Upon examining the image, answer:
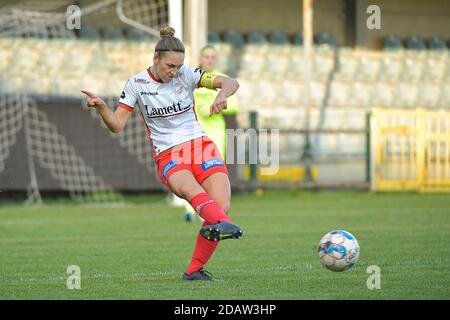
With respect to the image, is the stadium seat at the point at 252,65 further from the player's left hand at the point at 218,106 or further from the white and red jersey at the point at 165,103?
the player's left hand at the point at 218,106

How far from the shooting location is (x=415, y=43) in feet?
94.1

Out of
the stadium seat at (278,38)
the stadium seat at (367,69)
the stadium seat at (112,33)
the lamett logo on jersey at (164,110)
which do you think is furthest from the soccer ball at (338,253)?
the stadium seat at (367,69)

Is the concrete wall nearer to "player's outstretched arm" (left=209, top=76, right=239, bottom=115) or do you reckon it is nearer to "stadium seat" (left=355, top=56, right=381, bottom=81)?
"stadium seat" (left=355, top=56, right=381, bottom=81)

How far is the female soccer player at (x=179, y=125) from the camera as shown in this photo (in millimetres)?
7109

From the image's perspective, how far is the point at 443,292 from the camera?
6371 mm

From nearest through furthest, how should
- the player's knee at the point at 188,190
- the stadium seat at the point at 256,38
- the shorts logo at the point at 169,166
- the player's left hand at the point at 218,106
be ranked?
1. the player's left hand at the point at 218,106
2. the player's knee at the point at 188,190
3. the shorts logo at the point at 169,166
4. the stadium seat at the point at 256,38

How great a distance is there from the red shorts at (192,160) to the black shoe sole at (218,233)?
2.59ft

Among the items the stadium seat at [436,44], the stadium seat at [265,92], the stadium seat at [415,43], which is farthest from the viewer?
the stadium seat at [436,44]

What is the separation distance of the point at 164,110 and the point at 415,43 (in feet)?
73.9

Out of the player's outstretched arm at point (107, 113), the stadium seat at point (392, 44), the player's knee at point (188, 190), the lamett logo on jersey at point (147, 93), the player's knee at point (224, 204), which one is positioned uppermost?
the stadium seat at point (392, 44)

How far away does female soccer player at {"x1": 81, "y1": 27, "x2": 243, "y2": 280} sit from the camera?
23.3 feet

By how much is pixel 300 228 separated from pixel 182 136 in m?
5.23

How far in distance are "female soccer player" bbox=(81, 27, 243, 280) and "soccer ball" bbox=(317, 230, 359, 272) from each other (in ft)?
2.69

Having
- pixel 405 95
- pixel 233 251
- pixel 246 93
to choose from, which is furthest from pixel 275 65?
pixel 233 251
